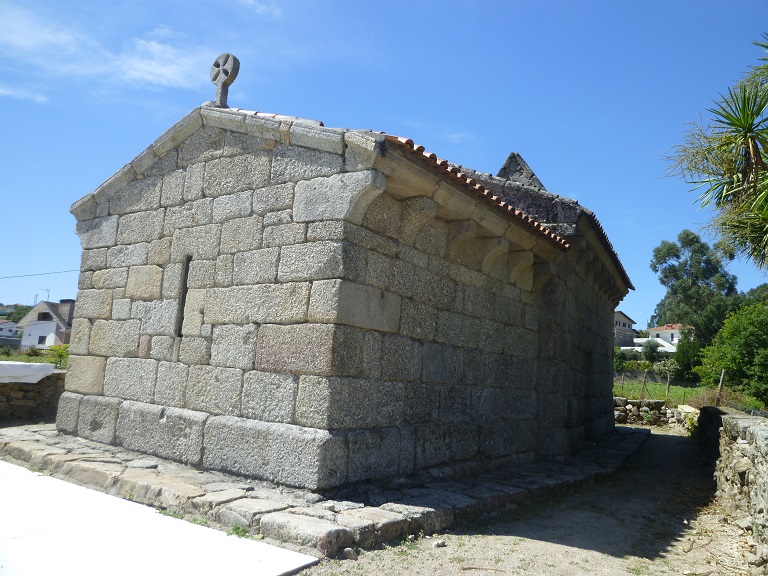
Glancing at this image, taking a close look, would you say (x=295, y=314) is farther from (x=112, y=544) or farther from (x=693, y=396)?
(x=693, y=396)

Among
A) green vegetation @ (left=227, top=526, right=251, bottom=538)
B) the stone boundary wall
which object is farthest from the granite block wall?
the stone boundary wall

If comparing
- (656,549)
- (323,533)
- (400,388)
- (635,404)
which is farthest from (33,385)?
(635,404)

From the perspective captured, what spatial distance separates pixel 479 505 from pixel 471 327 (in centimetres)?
198

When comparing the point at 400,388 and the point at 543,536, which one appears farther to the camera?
the point at 400,388

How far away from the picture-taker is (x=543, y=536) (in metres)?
4.66

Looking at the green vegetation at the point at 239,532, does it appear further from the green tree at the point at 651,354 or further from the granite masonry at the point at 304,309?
the green tree at the point at 651,354

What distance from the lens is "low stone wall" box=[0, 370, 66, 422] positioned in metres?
8.26

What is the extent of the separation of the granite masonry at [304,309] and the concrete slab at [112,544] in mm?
941

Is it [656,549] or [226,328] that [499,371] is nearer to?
[656,549]

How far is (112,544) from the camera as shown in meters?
3.59

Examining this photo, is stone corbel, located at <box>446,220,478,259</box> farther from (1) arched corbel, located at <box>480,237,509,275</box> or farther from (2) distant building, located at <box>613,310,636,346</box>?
(2) distant building, located at <box>613,310,636,346</box>

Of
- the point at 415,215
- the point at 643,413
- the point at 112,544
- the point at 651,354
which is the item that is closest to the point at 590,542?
the point at 415,215

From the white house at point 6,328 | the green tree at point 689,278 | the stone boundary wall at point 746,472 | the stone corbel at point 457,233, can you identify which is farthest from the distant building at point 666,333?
the white house at point 6,328

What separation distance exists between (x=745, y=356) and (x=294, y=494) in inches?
984
